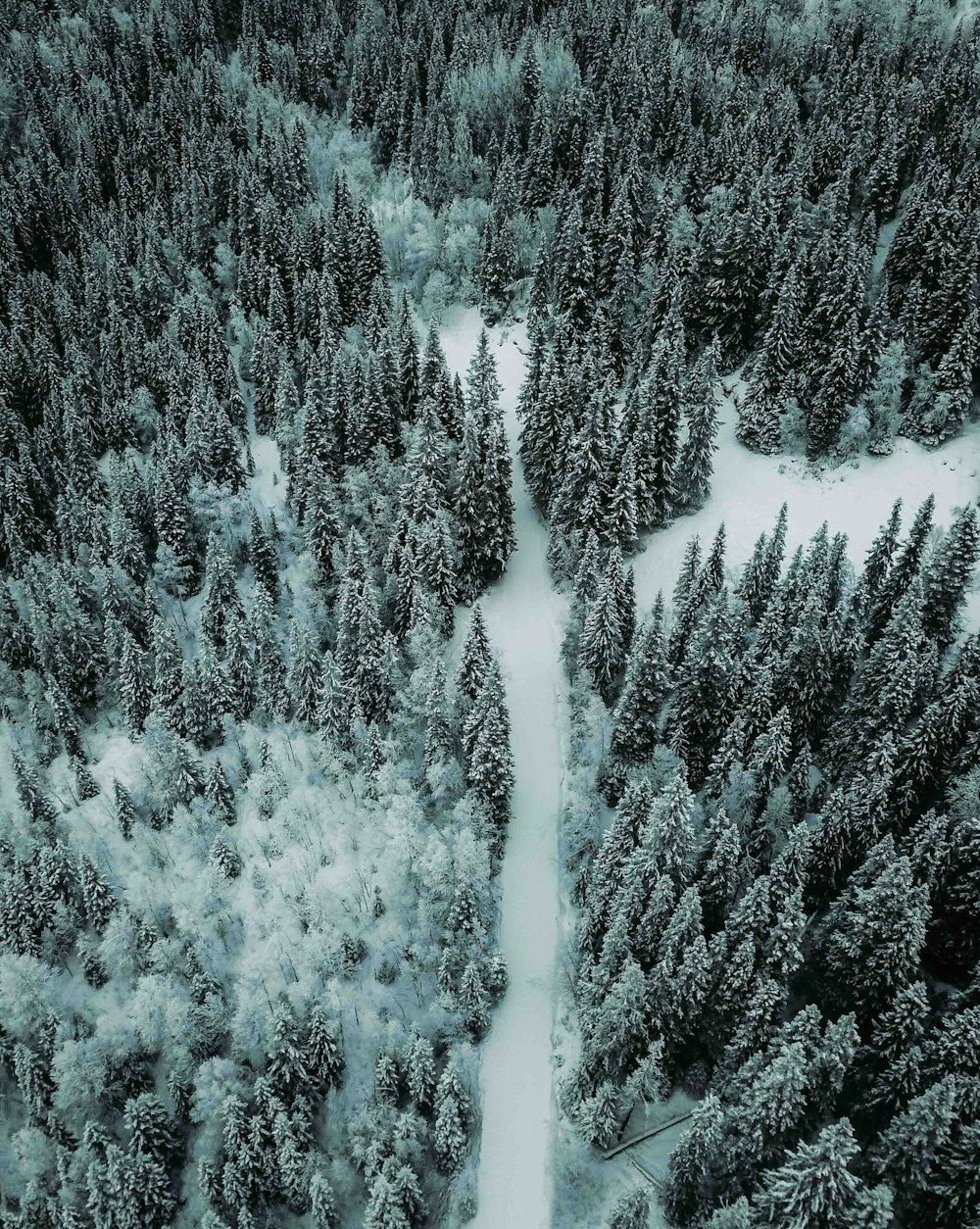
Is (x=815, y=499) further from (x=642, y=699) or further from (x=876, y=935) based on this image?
(x=876, y=935)

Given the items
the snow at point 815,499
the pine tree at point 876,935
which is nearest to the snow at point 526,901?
the snow at point 815,499

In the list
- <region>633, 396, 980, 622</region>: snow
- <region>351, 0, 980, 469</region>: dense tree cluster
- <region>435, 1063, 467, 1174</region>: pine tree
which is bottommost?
Result: <region>435, 1063, 467, 1174</region>: pine tree

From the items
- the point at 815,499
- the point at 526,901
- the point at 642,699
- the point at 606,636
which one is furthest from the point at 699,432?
the point at 526,901

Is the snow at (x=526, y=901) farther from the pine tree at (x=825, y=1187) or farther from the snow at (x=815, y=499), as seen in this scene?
the pine tree at (x=825, y=1187)

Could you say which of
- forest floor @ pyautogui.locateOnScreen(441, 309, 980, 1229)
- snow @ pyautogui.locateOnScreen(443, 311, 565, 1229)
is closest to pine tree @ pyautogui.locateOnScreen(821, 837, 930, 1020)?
forest floor @ pyautogui.locateOnScreen(441, 309, 980, 1229)

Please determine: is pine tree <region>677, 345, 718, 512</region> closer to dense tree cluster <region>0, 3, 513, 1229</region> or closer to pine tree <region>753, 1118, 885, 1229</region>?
dense tree cluster <region>0, 3, 513, 1229</region>

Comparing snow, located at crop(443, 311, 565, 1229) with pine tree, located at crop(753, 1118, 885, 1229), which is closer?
pine tree, located at crop(753, 1118, 885, 1229)

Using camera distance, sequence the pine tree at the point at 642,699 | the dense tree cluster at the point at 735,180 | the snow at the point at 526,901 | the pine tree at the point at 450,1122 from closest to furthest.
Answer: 1. the pine tree at the point at 450,1122
2. the snow at the point at 526,901
3. the pine tree at the point at 642,699
4. the dense tree cluster at the point at 735,180
